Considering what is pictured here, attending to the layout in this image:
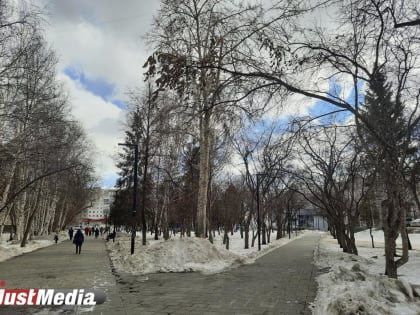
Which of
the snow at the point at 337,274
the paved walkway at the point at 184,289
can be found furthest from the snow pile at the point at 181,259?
the paved walkway at the point at 184,289

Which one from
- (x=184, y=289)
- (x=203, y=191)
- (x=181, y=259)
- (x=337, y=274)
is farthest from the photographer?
(x=203, y=191)

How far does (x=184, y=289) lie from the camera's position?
9984mm

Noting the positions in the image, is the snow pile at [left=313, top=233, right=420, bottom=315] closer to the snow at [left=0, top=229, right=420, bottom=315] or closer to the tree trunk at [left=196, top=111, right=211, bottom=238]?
the snow at [left=0, top=229, right=420, bottom=315]

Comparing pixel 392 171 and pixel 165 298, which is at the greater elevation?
pixel 392 171

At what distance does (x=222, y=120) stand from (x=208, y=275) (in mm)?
5878

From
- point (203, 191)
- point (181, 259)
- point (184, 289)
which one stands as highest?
point (203, 191)

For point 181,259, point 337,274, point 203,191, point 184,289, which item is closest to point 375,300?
point 337,274

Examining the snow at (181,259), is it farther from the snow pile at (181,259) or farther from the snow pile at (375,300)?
the snow pile at (375,300)

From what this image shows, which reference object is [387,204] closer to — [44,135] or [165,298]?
[165,298]

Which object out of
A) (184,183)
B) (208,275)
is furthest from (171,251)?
(184,183)

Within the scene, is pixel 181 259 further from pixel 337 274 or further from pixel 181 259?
pixel 337 274

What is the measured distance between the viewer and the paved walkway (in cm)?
761

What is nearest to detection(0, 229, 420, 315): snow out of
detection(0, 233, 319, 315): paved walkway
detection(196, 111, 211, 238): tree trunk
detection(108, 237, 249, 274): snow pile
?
detection(108, 237, 249, 274): snow pile

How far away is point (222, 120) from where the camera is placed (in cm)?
998
